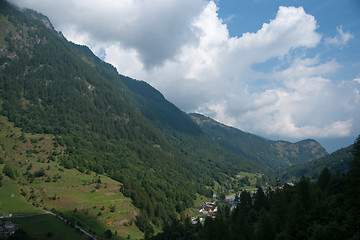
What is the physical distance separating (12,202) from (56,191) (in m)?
26.4

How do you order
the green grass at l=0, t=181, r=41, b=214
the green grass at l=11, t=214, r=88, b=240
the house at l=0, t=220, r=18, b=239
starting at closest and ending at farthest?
1. the house at l=0, t=220, r=18, b=239
2. the green grass at l=11, t=214, r=88, b=240
3. the green grass at l=0, t=181, r=41, b=214

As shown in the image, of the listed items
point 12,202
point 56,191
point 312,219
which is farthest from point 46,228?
point 312,219

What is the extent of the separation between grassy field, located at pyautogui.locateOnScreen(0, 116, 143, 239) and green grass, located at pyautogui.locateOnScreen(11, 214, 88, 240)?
7244 millimetres

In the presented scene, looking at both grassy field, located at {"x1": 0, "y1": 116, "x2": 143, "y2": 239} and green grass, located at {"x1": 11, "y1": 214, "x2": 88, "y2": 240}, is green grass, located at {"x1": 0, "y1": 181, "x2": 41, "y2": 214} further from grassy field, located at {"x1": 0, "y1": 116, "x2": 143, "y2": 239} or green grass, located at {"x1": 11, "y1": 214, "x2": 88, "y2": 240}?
green grass, located at {"x1": 11, "y1": 214, "x2": 88, "y2": 240}

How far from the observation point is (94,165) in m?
195

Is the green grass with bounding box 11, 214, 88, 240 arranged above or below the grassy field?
below

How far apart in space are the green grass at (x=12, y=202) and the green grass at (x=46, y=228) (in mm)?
8168

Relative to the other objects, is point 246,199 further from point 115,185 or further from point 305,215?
point 115,185

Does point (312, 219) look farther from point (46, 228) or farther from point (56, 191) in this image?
point (56, 191)

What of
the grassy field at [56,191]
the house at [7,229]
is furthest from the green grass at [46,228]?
the grassy field at [56,191]

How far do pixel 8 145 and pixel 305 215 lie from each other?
649ft

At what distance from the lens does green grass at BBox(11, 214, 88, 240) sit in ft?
342

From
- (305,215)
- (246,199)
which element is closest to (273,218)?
(305,215)

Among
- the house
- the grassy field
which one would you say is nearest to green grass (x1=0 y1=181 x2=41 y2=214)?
the grassy field
